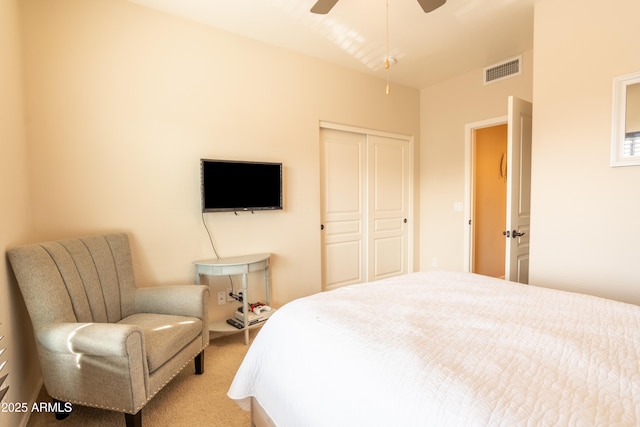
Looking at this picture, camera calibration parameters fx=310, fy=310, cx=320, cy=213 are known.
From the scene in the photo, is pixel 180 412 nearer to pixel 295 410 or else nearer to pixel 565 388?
pixel 295 410

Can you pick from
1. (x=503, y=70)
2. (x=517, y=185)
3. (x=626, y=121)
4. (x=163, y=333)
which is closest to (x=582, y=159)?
(x=626, y=121)

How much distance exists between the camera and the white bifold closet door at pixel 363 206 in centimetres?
364

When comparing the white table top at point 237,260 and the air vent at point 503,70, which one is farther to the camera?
the air vent at point 503,70

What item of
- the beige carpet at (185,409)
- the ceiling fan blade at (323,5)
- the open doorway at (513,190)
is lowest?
the beige carpet at (185,409)

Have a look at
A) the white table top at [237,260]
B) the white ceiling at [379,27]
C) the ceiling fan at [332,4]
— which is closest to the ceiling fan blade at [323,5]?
the ceiling fan at [332,4]

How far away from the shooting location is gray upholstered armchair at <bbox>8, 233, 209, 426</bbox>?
1532mm

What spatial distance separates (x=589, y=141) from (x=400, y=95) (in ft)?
7.74

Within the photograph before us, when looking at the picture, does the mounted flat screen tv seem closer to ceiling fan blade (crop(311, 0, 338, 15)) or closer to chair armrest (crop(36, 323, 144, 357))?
chair armrest (crop(36, 323, 144, 357))

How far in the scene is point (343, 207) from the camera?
3.74m

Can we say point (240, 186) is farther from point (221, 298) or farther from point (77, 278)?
point (77, 278)

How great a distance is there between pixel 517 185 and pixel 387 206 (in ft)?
5.43

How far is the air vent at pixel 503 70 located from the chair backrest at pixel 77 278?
4032 mm

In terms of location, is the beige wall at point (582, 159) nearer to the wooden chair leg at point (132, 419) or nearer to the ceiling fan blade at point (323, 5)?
the ceiling fan blade at point (323, 5)

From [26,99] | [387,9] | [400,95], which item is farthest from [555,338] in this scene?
[400,95]
